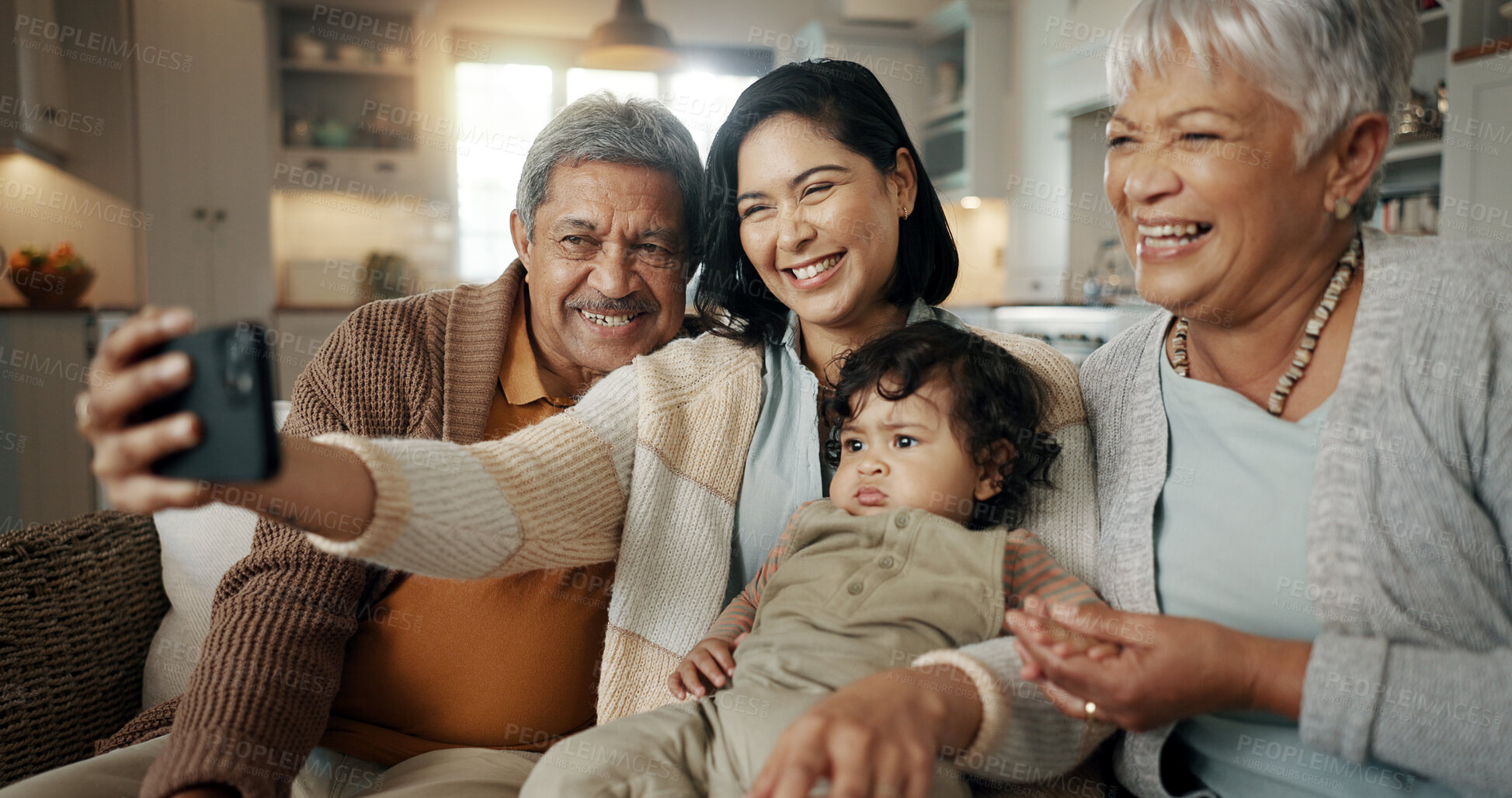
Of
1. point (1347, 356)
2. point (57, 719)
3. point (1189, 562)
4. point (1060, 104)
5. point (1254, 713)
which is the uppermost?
point (1060, 104)

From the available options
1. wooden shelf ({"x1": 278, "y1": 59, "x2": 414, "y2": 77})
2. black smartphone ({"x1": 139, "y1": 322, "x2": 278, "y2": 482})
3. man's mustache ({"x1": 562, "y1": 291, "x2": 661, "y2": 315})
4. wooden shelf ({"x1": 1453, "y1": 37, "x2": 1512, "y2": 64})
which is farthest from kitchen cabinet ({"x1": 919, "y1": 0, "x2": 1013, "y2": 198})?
black smartphone ({"x1": 139, "y1": 322, "x2": 278, "y2": 482})

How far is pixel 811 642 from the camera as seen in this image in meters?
1.06

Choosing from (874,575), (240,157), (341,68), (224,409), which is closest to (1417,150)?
(874,575)

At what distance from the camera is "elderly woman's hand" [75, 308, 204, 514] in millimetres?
670

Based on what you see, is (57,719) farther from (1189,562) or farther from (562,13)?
(562,13)

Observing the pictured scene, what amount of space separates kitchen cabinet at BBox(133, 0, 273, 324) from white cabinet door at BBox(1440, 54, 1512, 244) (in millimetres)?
5828

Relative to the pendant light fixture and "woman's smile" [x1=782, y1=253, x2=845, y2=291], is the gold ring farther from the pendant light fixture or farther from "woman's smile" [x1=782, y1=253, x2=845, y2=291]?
the pendant light fixture

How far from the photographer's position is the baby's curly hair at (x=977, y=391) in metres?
1.21

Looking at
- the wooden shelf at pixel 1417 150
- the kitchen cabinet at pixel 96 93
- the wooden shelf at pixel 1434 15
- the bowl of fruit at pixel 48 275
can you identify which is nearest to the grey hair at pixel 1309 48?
the wooden shelf at pixel 1417 150

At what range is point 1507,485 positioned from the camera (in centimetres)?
96

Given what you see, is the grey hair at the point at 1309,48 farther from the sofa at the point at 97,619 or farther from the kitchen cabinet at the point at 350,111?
the kitchen cabinet at the point at 350,111

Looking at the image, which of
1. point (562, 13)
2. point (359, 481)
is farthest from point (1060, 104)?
point (359, 481)

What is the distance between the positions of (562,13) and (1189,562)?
6.30 meters

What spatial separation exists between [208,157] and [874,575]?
5.89m
